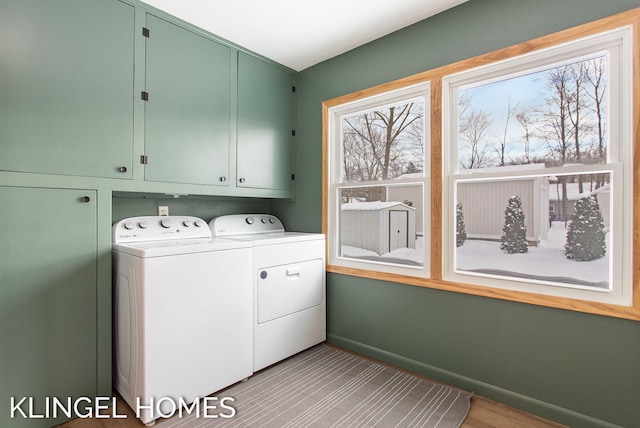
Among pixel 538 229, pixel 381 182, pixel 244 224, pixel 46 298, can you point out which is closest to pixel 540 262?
→ pixel 538 229

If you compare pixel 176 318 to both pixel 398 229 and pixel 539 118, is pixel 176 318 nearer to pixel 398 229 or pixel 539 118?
pixel 398 229

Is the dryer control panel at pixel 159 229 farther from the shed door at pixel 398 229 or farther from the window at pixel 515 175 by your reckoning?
the shed door at pixel 398 229

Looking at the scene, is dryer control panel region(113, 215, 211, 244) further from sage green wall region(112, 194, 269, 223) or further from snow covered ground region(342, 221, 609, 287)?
snow covered ground region(342, 221, 609, 287)

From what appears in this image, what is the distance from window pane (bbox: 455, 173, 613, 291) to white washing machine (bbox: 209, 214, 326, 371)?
3.76 feet

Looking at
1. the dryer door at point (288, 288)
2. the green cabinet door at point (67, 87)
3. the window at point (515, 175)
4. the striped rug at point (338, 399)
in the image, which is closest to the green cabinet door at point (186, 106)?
the green cabinet door at point (67, 87)

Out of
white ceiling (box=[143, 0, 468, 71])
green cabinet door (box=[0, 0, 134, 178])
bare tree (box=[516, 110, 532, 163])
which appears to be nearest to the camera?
green cabinet door (box=[0, 0, 134, 178])

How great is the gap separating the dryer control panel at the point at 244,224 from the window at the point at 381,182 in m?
0.64

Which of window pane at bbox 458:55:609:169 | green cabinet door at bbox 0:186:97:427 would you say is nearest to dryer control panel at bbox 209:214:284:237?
green cabinet door at bbox 0:186:97:427

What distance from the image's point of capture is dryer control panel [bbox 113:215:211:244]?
81.8 inches

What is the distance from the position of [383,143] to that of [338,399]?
186 centimetres

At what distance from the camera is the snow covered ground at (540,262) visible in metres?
1.66

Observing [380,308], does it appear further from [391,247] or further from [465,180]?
[465,180]

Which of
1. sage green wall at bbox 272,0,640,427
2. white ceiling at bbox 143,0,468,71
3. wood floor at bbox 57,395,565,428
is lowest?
wood floor at bbox 57,395,565,428

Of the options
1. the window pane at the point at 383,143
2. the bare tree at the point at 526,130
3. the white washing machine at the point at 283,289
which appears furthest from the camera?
the window pane at the point at 383,143
